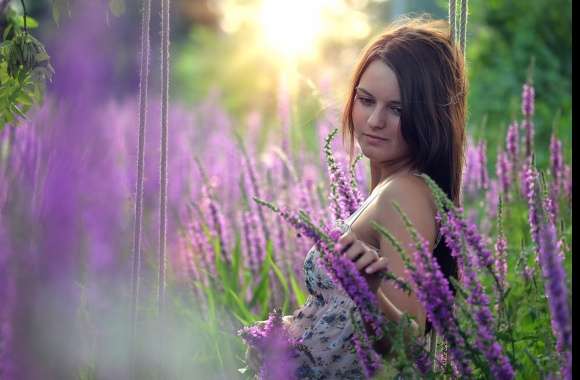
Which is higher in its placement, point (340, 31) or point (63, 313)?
point (340, 31)

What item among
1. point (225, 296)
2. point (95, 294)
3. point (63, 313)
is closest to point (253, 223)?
point (225, 296)

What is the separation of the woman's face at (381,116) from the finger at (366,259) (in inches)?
18.8

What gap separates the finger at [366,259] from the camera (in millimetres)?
1289

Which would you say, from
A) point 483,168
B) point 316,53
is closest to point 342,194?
point 483,168

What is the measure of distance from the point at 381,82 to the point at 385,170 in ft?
0.73

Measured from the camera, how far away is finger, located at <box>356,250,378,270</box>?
1289 mm

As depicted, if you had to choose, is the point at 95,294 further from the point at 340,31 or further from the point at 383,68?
the point at 340,31

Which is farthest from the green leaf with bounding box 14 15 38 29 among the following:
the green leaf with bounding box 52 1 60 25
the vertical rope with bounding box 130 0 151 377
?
the vertical rope with bounding box 130 0 151 377

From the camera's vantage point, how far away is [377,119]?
1.70 meters

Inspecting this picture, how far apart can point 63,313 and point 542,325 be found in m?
1.41

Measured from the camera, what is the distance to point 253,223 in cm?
277

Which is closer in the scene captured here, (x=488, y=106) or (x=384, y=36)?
(x=384, y=36)

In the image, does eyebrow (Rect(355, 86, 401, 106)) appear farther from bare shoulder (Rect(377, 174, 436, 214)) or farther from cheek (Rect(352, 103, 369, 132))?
bare shoulder (Rect(377, 174, 436, 214))

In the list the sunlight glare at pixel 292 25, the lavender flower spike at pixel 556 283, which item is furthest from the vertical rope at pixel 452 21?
the sunlight glare at pixel 292 25
